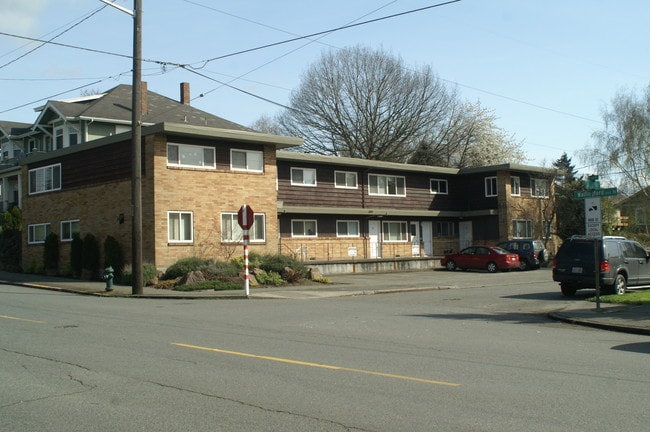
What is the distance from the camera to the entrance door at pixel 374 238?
40.1m

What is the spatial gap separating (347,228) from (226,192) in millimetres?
11699

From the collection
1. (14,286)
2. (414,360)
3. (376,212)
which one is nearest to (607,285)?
(414,360)

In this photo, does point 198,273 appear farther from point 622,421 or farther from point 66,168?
point 622,421

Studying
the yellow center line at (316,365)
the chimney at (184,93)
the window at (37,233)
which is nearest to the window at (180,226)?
the window at (37,233)

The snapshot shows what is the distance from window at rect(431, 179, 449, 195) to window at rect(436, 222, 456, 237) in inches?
85.3

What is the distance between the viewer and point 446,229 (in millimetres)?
45094

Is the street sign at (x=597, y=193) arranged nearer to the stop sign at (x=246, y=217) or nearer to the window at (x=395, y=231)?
the stop sign at (x=246, y=217)

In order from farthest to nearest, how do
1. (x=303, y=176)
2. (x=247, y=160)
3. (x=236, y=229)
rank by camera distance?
(x=303, y=176) < (x=247, y=160) < (x=236, y=229)

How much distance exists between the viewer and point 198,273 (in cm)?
2497

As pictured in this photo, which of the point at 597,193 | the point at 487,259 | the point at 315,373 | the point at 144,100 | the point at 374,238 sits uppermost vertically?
the point at 144,100

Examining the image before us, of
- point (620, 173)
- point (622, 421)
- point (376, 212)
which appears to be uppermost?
point (620, 173)

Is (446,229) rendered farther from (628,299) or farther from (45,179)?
(628,299)

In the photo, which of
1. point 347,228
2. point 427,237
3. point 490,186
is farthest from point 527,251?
point 347,228

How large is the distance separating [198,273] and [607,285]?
47.3 feet
